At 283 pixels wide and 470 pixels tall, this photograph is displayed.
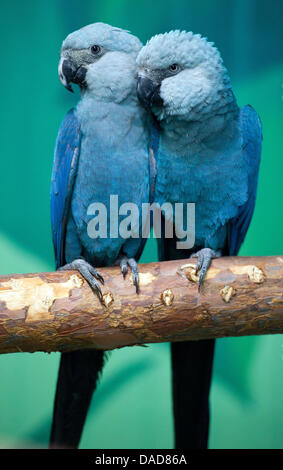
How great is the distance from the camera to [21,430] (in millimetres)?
1954

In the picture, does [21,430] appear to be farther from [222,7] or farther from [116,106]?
[222,7]

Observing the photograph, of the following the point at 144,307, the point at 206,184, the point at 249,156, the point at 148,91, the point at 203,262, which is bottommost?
the point at 144,307

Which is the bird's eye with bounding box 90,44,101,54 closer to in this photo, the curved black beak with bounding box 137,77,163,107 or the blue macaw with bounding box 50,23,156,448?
the blue macaw with bounding box 50,23,156,448

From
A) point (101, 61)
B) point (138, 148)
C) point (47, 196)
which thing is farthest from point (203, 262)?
point (47, 196)

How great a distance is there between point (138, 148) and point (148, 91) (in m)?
0.18

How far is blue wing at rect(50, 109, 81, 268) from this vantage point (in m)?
1.50

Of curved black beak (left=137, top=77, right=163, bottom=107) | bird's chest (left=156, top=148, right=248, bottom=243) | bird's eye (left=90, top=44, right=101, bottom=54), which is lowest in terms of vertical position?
bird's chest (left=156, top=148, right=248, bottom=243)

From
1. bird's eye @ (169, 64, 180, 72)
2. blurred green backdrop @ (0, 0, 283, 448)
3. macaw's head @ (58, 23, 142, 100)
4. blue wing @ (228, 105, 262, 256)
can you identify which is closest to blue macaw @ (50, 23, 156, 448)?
macaw's head @ (58, 23, 142, 100)

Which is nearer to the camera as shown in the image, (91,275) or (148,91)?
(91,275)

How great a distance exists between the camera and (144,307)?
49.7 inches

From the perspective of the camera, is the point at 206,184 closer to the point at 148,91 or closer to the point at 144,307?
the point at 148,91

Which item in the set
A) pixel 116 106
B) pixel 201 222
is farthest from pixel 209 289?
pixel 116 106
